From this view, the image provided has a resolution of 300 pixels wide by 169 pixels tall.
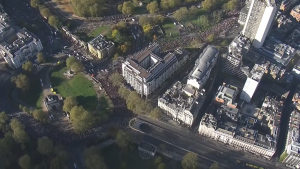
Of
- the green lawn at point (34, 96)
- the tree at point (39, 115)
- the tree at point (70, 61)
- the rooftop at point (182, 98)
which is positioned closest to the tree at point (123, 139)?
the rooftop at point (182, 98)

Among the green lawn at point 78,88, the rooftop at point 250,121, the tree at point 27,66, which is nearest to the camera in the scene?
the rooftop at point 250,121

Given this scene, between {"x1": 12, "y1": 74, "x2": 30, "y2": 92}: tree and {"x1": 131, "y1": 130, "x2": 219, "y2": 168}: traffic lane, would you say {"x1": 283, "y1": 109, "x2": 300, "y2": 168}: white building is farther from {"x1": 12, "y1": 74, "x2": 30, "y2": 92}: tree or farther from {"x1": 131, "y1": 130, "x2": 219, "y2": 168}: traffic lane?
{"x1": 12, "y1": 74, "x2": 30, "y2": 92}: tree

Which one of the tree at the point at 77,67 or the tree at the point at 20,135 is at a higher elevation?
the tree at the point at 77,67

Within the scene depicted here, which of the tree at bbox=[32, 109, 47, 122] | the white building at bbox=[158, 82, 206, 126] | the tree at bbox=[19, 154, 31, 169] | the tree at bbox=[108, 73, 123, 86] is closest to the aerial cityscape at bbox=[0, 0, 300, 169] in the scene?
the tree at bbox=[108, 73, 123, 86]

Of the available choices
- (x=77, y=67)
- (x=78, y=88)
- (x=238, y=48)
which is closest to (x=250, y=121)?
(x=238, y=48)

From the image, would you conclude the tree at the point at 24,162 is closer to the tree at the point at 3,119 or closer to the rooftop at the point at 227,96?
the tree at the point at 3,119

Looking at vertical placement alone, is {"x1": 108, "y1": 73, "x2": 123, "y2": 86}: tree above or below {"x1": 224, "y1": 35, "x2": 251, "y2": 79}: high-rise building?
below

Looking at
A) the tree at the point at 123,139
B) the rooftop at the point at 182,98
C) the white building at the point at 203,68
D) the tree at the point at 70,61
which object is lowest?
the tree at the point at 123,139
